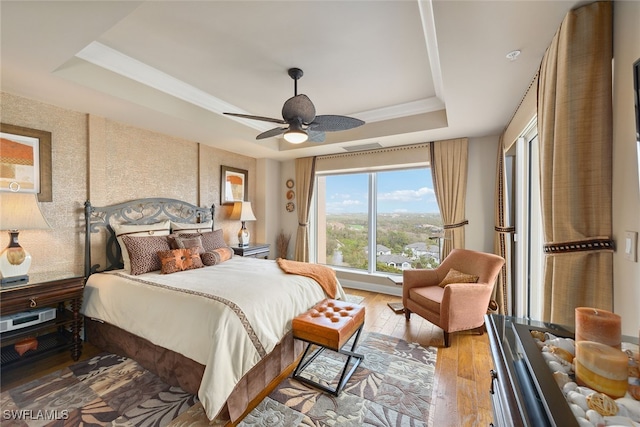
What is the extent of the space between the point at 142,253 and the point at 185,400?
154cm

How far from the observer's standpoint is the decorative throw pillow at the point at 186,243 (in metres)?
3.02

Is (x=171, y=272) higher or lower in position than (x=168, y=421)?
higher

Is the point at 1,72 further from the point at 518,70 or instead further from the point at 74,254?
the point at 518,70

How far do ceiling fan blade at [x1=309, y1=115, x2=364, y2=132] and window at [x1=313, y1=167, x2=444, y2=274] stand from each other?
2.19 m

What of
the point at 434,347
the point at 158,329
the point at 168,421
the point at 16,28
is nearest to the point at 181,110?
the point at 16,28

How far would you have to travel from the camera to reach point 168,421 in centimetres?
169

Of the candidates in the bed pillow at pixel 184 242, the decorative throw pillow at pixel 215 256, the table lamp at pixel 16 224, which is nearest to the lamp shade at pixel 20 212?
the table lamp at pixel 16 224

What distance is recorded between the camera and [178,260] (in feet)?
9.07

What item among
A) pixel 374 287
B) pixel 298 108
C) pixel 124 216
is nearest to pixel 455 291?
pixel 374 287

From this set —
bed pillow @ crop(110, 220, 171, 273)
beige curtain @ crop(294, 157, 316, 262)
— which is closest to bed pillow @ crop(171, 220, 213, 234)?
bed pillow @ crop(110, 220, 171, 273)

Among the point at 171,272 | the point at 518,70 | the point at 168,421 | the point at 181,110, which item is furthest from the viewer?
the point at 181,110

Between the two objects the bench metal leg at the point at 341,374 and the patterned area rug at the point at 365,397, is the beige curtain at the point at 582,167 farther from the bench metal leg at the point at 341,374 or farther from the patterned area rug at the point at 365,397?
the bench metal leg at the point at 341,374

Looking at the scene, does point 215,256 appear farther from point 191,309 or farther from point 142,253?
point 191,309

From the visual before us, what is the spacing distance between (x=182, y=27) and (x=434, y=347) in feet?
12.0
